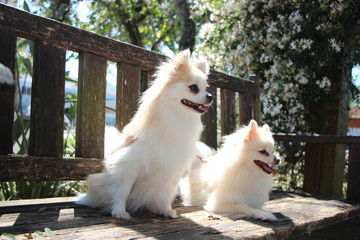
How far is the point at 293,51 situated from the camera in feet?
14.6

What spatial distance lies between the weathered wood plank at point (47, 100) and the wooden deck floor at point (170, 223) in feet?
1.30

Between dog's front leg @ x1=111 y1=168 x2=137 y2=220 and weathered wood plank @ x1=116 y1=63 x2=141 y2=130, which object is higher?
weathered wood plank @ x1=116 y1=63 x2=141 y2=130

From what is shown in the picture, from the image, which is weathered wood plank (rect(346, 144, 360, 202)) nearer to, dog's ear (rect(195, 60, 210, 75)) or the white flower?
the white flower

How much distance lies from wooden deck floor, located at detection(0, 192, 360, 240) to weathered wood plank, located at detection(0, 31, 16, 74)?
2.89ft

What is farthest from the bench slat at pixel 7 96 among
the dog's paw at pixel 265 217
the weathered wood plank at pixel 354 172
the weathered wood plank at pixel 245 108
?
the weathered wood plank at pixel 354 172

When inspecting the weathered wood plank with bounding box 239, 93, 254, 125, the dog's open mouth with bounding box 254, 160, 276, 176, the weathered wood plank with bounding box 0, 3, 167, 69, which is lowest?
the dog's open mouth with bounding box 254, 160, 276, 176

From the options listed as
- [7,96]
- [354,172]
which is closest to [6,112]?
[7,96]

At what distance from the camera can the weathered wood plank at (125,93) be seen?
2.66 m

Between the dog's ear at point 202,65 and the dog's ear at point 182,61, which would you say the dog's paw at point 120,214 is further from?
the dog's ear at point 202,65

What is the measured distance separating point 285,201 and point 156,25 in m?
7.22

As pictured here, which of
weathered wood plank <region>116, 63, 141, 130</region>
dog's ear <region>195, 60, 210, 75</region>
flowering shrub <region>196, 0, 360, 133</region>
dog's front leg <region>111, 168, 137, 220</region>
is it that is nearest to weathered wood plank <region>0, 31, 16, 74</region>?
weathered wood plank <region>116, 63, 141, 130</region>

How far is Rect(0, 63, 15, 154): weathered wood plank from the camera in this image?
6.55 ft

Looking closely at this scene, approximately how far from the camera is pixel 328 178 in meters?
4.66

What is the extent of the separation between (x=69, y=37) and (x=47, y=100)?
449 mm
